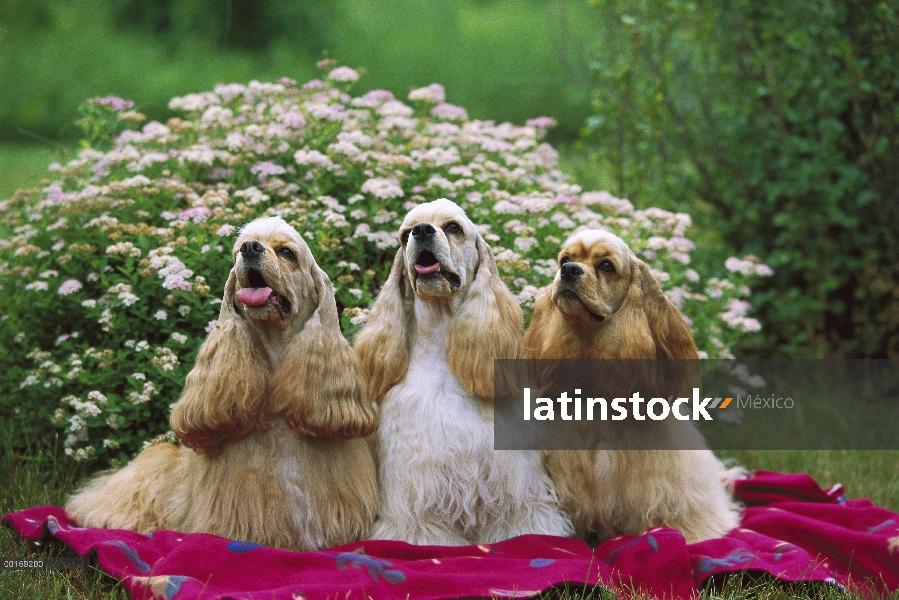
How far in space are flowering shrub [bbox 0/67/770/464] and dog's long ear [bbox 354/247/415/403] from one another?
459 millimetres

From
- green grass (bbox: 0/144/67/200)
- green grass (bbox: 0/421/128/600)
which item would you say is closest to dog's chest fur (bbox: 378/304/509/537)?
green grass (bbox: 0/421/128/600)

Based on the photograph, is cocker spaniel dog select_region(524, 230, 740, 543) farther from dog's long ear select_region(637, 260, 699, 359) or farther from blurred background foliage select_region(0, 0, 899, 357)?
blurred background foliage select_region(0, 0, 899, 357)

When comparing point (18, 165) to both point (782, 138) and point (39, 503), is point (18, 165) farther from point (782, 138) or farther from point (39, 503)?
point (782, 138)

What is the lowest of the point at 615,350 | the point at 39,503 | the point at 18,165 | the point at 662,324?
the point at 39,503

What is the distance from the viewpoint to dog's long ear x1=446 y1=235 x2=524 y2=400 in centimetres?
316

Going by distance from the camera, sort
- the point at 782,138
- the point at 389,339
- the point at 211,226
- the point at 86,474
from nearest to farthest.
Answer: the point at 389,339 → the point at 211,226 → the point at 86,474 → the point at 782,138

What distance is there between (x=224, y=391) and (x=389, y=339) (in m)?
0.59

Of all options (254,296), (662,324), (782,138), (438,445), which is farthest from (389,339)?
(782,138)

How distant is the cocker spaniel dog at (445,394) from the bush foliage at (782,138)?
3.15m

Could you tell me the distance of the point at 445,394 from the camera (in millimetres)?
3203

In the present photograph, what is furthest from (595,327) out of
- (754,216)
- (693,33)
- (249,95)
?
(693,33)

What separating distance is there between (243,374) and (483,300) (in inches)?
32.8

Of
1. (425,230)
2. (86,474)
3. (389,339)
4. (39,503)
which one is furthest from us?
(86,474)

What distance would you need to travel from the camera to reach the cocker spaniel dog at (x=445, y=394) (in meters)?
3.15
